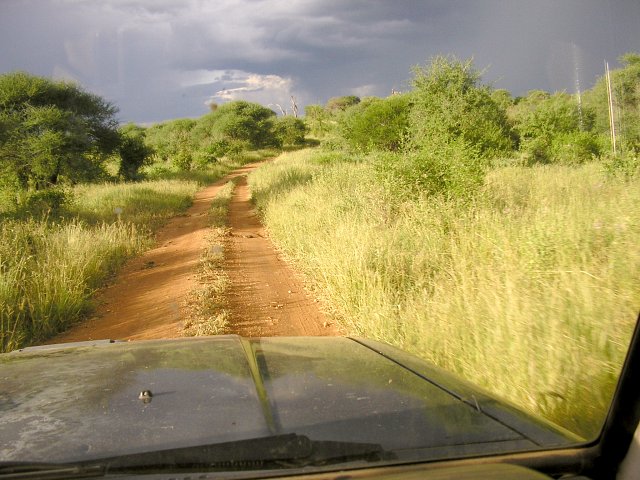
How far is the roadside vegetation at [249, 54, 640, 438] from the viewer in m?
3.31

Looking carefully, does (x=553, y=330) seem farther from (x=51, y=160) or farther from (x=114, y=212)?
(x=51, y=160)

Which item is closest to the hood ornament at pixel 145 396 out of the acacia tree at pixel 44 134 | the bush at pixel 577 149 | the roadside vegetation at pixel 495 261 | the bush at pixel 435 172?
the roadside vegetation at pixel 495 261

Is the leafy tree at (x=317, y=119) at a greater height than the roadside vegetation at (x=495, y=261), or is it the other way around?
the leafy tree at (x=317, y=119)

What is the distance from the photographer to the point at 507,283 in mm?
4305

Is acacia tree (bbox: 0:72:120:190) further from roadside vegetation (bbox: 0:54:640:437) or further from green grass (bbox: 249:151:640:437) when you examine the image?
green grass (bbox: 249:151:640:437)

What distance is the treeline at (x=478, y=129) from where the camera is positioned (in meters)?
7.73

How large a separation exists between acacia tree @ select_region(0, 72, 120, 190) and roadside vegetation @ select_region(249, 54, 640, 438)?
11318 mm

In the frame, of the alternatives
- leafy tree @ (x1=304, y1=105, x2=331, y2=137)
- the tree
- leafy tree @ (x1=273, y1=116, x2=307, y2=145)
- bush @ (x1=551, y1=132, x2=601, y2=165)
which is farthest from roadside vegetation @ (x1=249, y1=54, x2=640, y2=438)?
leafy tree @ (x1=304, y1=105, x2=331, y2=137)

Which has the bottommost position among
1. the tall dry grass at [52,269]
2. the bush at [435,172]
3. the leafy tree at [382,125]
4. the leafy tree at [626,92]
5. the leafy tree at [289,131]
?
the tall dry grass at [52,269]

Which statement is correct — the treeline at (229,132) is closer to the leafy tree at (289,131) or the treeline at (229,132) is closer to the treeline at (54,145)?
the leafy tree at (289,131)

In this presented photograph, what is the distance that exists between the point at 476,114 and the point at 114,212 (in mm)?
10225

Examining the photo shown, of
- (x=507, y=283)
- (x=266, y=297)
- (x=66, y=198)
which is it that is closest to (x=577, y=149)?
(x=266, y=297)

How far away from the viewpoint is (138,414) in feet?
5.95

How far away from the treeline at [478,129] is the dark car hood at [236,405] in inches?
171
